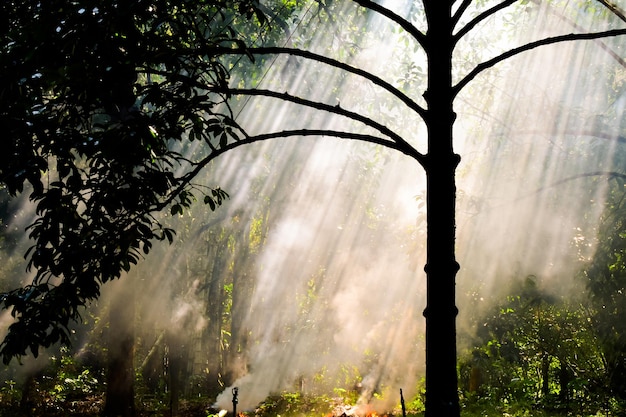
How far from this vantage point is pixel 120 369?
10.7m

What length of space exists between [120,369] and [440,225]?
10116 mm

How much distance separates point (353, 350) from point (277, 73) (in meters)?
11.8

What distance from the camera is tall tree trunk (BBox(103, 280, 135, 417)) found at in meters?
10.5

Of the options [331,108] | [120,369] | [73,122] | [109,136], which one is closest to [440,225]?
[331,108]

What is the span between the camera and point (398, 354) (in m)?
17.7

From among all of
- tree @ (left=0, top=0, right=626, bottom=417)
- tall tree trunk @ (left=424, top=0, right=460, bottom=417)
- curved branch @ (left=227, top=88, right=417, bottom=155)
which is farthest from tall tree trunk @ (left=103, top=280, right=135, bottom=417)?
tall tree trunk @ (left=424, top=0, right=460, bottom=417)

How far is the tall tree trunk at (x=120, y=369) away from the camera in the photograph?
10531 millimetres

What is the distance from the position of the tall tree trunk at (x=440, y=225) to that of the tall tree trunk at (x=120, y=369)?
974cm

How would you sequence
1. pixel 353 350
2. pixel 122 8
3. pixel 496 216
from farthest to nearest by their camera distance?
1. pixel 353 350
2. pixel 496 216
3. pixel 122 8

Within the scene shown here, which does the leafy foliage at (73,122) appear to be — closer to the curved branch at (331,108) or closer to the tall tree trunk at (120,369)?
the curved branch at (331,108)

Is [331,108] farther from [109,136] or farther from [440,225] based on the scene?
[109,136]

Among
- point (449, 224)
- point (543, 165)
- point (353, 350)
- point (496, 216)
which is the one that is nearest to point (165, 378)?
point (353, 350)

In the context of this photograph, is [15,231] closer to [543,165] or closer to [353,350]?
[353,350]

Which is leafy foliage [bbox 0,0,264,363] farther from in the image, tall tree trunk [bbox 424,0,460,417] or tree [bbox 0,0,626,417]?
tall tree trunk [bbox 424,0,460,417]
